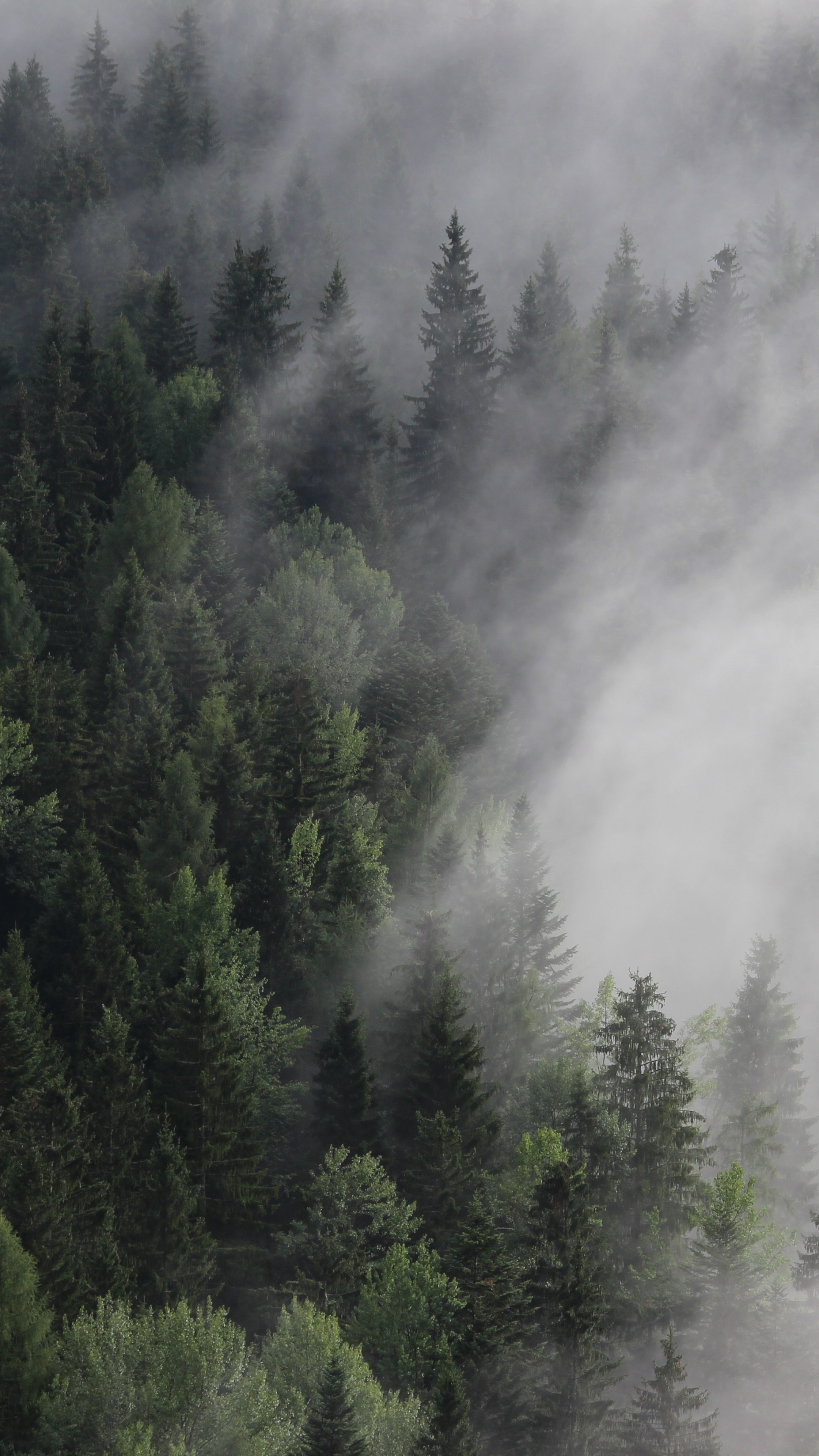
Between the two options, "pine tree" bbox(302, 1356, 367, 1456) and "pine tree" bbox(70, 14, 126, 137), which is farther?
"pine tree" bbox(70, 14, 126, 137)

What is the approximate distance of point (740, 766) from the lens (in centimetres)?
12025

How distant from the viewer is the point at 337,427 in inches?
4281

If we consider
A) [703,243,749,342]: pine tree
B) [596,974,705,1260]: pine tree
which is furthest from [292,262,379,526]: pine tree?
[596,974,705,1260]: pine tree

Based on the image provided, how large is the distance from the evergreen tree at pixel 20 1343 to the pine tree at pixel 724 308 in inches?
4178

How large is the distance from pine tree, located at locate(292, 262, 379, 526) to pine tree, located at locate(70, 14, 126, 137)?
64869 mm

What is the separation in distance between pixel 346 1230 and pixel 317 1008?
1524 cm

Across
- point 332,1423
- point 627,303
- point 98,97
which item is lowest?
point 332,1423

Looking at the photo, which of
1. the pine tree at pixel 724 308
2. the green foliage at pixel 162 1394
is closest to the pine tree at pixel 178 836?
the green foliage at pixel 162 1394

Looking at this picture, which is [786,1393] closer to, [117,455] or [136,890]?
[136,890]

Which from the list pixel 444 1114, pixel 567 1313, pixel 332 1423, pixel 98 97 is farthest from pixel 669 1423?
pixel 98 97

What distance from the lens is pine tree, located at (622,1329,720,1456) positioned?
49281 mm

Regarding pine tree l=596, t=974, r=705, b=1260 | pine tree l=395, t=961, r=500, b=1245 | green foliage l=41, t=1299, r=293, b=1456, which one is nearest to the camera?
green foliage l=41, t=1299, r=293, b=1456

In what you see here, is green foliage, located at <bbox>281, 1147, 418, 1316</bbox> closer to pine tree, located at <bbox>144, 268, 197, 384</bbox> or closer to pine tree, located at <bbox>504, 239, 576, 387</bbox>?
pine tree, located at <bbox>144, 268, 197, 384</bbox>

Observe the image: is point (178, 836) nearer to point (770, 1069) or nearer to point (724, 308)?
point (770, 1069)
